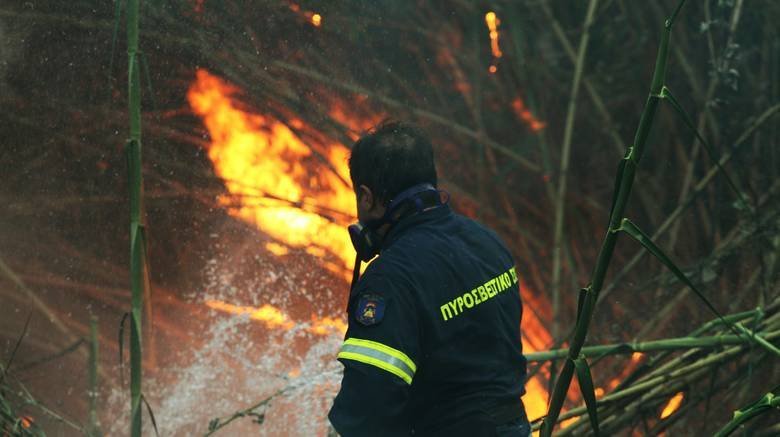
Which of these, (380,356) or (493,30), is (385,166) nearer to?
(380,356)

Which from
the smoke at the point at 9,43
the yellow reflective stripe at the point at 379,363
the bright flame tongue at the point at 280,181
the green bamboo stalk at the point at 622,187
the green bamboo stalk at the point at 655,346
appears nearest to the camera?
the green bamboo stalk at the point at 622,187

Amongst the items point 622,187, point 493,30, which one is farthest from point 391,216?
point 493,30

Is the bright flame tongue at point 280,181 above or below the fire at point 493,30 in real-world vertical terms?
below

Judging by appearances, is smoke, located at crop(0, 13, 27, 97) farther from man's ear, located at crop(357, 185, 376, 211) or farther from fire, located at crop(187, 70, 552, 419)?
man's ear, located at crop(357, 185, 376, 211)

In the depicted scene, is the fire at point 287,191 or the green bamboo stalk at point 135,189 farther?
the fire at point 287,191

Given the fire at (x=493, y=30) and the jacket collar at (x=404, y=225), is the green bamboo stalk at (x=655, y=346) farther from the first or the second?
the fire at (x=493, y=30)

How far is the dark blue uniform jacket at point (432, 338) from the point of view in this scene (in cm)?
188

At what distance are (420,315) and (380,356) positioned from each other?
0.14 meters

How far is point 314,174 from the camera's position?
4.87 meters

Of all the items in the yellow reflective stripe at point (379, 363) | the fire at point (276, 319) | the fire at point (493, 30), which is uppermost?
the fire at point (493, 30)

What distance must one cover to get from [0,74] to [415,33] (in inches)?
76.3

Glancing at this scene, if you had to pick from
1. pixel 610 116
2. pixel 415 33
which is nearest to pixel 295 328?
pixel 415 33

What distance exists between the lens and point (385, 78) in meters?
4.83

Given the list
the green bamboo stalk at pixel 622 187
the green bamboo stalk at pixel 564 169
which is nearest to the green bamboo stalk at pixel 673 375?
the green bamboo stalk at pixel 564 169
